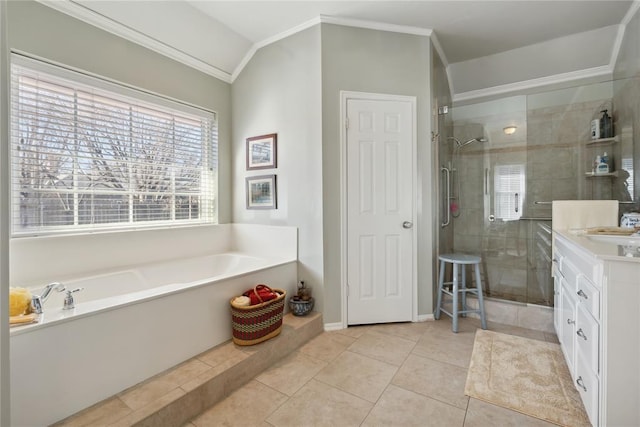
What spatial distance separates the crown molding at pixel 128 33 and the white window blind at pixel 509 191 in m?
3.12

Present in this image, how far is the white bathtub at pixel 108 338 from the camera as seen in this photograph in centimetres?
118

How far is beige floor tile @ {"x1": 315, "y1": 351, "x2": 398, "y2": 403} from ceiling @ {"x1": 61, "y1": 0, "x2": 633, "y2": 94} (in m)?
2.70

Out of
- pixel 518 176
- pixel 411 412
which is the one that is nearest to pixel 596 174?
pixel 518 176

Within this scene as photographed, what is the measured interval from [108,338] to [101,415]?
0.33m

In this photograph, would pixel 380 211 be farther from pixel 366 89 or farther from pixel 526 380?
pixel 526 380

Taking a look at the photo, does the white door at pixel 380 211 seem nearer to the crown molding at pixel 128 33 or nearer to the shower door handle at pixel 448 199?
the shower door handle at pixel 448 199

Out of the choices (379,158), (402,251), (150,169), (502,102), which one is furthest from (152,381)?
(502,102)

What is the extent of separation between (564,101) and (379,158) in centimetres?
195

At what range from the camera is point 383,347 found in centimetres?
215

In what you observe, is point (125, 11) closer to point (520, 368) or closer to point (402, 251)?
point (402, 251)

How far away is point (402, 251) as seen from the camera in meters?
2.55

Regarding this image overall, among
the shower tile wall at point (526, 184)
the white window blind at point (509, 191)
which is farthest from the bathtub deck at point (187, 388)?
the white window blind at point (509, 191)

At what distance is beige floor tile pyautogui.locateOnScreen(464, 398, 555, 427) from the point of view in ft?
4.58

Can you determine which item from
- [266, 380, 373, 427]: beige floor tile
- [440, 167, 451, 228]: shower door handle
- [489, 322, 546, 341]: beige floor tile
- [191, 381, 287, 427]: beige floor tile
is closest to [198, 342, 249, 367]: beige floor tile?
[191, 381, 287, 427]: beige floor tile
